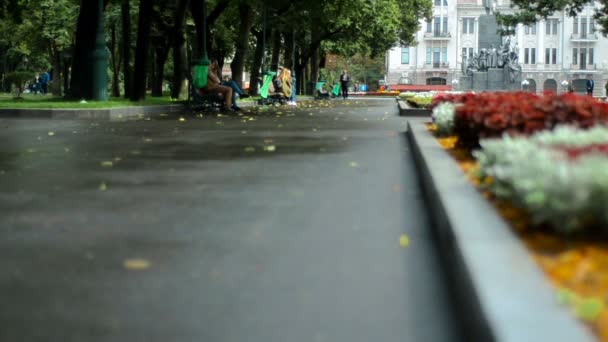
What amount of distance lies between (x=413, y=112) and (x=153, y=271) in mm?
21233

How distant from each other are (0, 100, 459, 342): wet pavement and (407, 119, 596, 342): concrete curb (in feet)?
0.58

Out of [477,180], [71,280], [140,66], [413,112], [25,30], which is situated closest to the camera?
[71,280]

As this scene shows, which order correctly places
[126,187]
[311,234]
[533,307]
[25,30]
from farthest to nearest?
[25,30]
[126,187]
[311,234]
[533,307]

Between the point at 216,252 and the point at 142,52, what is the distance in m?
25.0

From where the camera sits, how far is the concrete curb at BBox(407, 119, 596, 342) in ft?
10.1

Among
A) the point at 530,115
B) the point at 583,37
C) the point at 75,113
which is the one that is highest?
the point at 583,37

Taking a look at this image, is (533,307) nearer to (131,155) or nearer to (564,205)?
(564,205)

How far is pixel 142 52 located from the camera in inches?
1180

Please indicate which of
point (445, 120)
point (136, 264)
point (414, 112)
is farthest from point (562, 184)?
point (414, 112)

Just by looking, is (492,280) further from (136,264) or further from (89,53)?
(89,53)

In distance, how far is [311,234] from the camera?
6320 mm

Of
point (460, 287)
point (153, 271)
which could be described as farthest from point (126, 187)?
point (460, 287)

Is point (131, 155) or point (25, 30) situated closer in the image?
point (131, 155)

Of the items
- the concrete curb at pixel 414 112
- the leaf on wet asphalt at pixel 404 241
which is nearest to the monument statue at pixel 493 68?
the concrete curb at pixel 414 112
